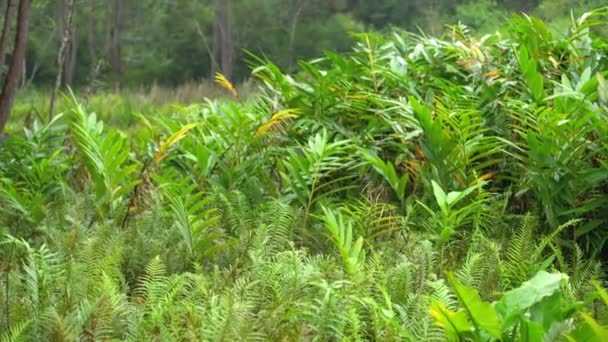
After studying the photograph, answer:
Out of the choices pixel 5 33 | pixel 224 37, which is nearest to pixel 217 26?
pixel 224 37

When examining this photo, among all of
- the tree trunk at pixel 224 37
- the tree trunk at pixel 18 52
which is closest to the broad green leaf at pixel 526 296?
the tree trunk at pixel 18 52

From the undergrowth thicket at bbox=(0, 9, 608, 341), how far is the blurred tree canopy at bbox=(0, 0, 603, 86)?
2042cm

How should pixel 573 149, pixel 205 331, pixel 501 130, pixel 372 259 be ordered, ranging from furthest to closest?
pixel 501 130, pixel 573 149, pixel 372 259, pixel 205 331

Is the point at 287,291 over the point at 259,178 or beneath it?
over

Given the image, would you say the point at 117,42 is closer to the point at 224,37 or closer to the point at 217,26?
the point at 217,26

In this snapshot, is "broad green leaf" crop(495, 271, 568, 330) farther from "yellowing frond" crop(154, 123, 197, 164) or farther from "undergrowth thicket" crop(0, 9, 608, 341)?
"yellowing frond" crop(154, 123, 197, 164)

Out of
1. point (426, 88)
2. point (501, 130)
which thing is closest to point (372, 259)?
point (501, 130)

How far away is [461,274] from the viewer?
2.29 meters

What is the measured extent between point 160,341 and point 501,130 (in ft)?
6.34

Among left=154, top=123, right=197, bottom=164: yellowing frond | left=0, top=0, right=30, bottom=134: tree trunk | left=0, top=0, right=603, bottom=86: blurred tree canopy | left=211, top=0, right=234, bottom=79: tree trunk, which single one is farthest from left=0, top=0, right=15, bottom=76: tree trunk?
left=0, top=0, right=603, bottom=86: blurred tree canopy

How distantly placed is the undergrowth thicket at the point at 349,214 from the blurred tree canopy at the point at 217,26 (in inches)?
804

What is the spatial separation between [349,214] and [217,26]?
78.0 ft

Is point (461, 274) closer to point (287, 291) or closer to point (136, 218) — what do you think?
point (287, 291)

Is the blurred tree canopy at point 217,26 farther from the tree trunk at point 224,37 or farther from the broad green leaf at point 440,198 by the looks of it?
the broad green leaf at point 440,198
